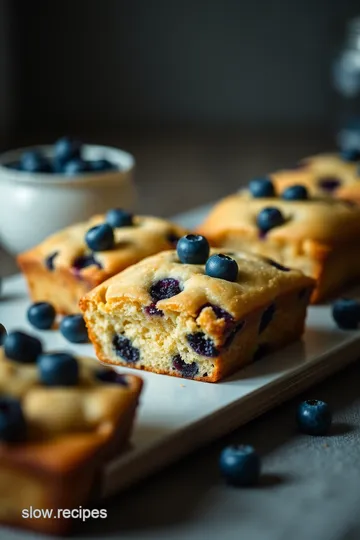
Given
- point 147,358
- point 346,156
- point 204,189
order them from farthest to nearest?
point 204,189 → point 346,156 → point 147,358

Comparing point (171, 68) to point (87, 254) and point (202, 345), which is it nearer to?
point (87, 254)

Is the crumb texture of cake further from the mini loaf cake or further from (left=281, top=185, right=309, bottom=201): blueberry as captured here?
the mini loaf cake

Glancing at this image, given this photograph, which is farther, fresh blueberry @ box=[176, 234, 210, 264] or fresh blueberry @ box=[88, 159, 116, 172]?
fresh blueberry @ box=[88, 159, 116, 172]

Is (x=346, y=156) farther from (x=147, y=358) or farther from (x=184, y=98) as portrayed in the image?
(x=184, y=98)

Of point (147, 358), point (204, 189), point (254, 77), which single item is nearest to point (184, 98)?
point (254, 77)

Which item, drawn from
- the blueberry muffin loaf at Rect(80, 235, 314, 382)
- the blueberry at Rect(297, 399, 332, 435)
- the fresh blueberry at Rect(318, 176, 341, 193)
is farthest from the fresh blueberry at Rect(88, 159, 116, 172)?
the blueberry at Rect(297, 399, 332, 435)

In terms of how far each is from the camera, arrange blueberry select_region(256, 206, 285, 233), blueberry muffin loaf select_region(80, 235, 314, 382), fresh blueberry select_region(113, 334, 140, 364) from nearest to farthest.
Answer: blueberry muffin loaf select_region(80, 235, 314, 382), fresh blueberry select_region(113, 334, 140, 364), blueberry select_region(256, 206, 285, 233)
